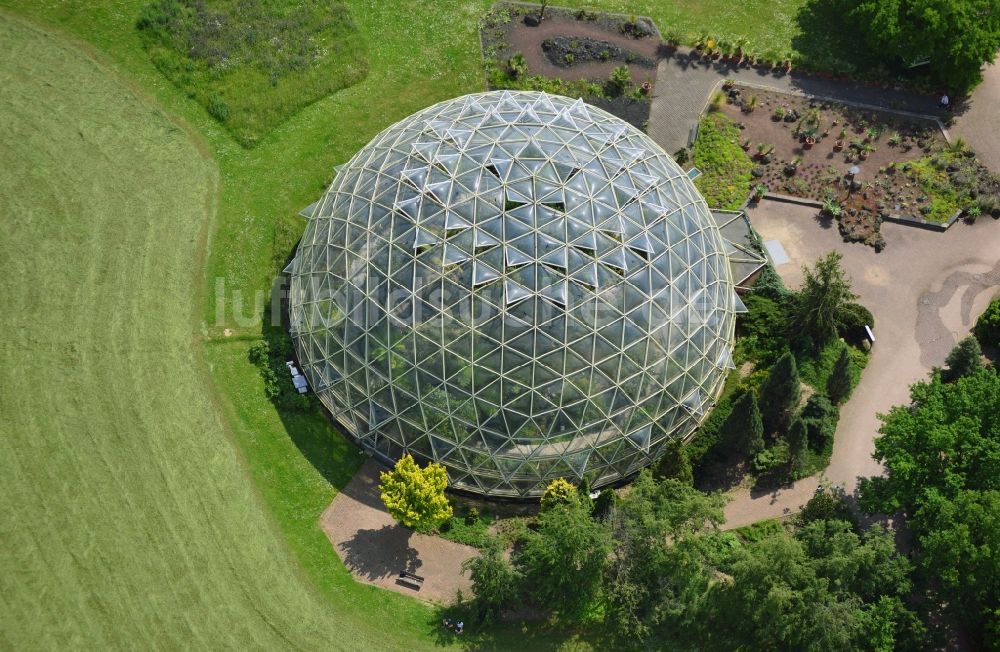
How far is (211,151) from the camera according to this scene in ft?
170

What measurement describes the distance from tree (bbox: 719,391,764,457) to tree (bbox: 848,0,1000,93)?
107 ft

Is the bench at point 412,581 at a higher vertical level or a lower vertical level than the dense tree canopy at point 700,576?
lower

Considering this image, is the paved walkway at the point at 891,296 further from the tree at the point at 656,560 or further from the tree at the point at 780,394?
the tree at the point at 656,560

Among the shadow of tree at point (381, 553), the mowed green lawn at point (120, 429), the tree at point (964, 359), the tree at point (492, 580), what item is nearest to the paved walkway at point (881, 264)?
the tree at point (964, 359)

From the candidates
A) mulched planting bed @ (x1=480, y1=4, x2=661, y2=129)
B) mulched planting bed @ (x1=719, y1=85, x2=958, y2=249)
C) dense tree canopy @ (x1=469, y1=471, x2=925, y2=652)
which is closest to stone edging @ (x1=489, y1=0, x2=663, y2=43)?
mulched planting bed @ (x1=480, y1=4, x2=661, y2=129)

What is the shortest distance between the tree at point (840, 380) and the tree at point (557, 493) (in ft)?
54.2

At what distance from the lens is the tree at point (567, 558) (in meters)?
34.3

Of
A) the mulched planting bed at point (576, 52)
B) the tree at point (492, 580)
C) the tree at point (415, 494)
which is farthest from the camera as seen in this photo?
the mulched planting bed at point (576, 52)

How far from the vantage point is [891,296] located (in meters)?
49.2

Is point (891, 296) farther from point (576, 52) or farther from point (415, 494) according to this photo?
point (415, 494)

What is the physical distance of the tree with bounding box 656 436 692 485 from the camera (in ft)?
129

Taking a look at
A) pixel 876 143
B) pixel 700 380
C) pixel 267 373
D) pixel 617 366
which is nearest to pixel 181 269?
pixel 267 373

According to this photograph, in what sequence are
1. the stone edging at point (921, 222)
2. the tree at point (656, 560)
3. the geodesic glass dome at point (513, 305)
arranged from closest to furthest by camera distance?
the tree at point (656, 560), the geodesic glass dome at point (513, 305), the stone edging at point (921, 222)

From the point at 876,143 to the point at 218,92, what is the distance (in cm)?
4600
